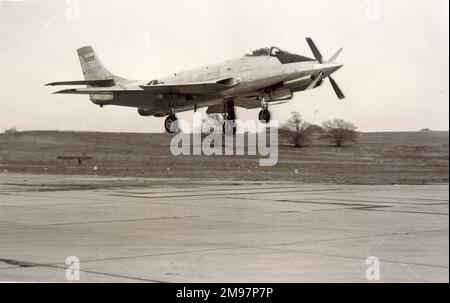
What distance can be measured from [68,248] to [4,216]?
23.8 ft

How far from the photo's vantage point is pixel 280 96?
112 feet

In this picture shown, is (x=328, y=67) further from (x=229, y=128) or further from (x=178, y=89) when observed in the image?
(x=178, y=89)

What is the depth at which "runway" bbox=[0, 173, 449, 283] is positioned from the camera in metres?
10.8

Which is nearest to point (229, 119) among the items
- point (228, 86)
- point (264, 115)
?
point (228, 86)

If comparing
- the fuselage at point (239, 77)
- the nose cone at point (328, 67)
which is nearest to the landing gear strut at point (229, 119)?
the fuselage at point (239, 77)

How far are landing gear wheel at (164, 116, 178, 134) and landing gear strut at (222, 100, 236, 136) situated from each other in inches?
103

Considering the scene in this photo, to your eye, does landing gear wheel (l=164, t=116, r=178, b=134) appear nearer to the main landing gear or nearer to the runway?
the main landing gear

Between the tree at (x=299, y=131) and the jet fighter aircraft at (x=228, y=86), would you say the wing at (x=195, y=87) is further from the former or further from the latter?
the tree at (x=299, y=131)

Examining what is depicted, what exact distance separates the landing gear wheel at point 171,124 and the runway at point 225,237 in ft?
27.6

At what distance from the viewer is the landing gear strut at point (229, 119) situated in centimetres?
3161

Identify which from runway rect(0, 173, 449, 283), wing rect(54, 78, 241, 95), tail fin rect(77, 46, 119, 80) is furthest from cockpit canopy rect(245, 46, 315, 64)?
tail fin rect(77, 46, 119, 80)

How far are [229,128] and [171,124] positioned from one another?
5251 mm

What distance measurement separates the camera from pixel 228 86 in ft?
113
